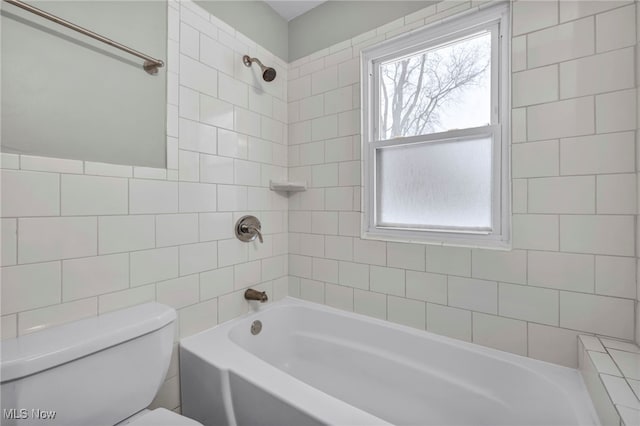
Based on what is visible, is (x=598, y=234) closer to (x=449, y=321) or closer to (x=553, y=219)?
(x=553, y=219)

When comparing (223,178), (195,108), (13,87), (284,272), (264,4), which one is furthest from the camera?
(284,272)

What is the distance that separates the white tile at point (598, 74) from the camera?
1011mm

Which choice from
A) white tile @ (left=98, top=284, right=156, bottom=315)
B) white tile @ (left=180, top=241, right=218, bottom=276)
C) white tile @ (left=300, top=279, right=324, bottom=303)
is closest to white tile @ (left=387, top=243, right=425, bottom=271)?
white tile @ (left=300, top=279, right=324, bottom=303)

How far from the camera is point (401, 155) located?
159cm

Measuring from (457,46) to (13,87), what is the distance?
6.01 ft

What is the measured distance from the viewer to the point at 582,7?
108 cm

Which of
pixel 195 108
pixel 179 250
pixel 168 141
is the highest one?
pixel 195 108

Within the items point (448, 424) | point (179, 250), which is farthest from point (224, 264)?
point (448, 424)

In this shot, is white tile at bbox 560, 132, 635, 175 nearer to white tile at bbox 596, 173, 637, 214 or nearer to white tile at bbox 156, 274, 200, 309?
white tile at bbox 596, 173, 637, 214

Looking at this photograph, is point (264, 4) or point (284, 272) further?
point (284, 272)

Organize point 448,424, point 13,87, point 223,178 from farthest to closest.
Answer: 1. point 223,178
2. point 448,424
3. point 13,87

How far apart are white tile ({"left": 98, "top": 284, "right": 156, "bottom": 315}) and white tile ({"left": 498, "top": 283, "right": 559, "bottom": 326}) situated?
1.56m

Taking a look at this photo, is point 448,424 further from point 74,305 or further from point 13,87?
point 13,87

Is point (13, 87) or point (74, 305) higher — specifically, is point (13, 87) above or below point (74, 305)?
above
